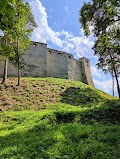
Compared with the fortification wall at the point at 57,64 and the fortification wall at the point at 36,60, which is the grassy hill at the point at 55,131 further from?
the fortification wall at the point at 57,64

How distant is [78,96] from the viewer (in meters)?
20.8

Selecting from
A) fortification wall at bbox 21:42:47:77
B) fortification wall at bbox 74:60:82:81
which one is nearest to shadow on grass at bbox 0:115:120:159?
fortification wall at bbox 21:42:47:77

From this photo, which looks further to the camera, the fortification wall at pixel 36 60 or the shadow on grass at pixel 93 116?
the fortification wall at pixel 36 60

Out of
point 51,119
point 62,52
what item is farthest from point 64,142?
point 62,52

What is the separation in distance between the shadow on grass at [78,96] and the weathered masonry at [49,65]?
6.49 meters

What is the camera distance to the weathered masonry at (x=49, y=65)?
27.9 meters

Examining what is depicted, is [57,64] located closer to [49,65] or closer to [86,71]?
[49,65]

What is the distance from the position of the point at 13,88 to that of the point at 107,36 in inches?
343

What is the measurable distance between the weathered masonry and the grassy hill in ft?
27.9

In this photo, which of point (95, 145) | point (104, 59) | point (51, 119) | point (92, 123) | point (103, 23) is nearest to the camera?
point (95, 145)

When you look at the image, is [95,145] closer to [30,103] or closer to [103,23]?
[103,23]

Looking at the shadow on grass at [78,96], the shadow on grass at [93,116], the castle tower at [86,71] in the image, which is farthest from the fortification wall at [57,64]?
the shadow on grass at [93,116]

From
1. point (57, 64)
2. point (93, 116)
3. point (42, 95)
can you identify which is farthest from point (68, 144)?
point (57, 64)

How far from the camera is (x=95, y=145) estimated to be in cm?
672
